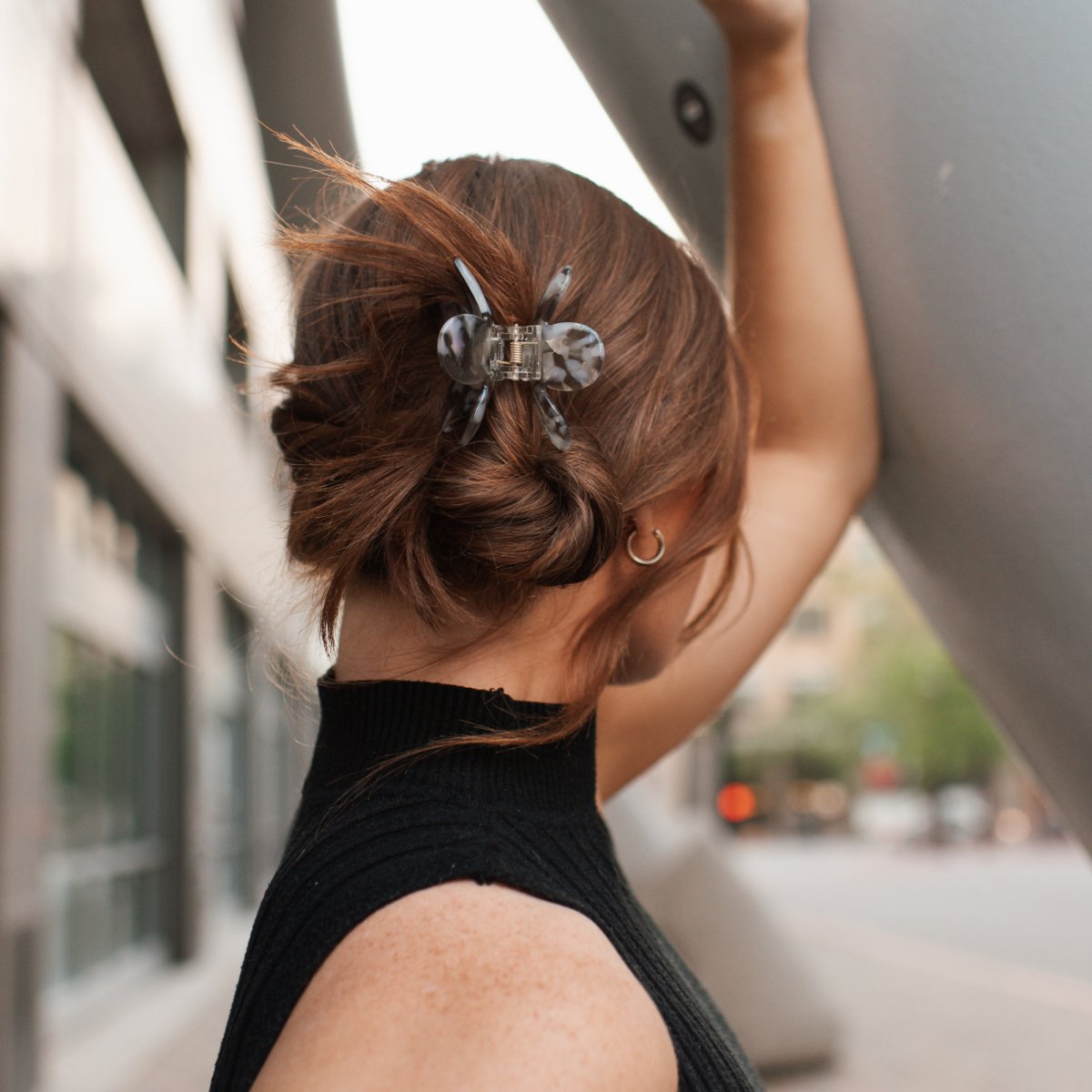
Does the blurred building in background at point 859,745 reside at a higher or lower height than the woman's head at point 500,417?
lower

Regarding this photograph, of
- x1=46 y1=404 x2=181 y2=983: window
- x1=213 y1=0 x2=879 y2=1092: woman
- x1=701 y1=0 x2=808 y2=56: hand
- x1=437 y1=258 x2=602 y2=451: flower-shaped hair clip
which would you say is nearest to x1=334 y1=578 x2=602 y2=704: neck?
x1=213 y1=0 x2=879 y2=1092: woman

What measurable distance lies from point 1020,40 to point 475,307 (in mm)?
484

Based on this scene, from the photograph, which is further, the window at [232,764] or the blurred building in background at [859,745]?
the blurred building in background at [859,745]

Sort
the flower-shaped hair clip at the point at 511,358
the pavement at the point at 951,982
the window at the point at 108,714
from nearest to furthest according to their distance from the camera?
the flower-shaped hair clip at the point at 511,358
the pavement at the point at 951,982
the window at the point at 108,714

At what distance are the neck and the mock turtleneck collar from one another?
0.01 metres

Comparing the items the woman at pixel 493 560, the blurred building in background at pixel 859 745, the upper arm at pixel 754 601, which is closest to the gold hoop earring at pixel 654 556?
the woman at pixel 493 560

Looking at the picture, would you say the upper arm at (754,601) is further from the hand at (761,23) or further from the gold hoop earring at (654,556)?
the hand at (761,23)

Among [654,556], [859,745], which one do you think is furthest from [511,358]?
[859,745]

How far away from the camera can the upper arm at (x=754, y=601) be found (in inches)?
50.4

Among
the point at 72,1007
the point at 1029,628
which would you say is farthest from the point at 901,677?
the point at 1029,628

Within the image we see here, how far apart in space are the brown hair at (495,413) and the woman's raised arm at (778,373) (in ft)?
0.58

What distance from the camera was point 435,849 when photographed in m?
0.80

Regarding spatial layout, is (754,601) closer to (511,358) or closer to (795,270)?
(795,270)

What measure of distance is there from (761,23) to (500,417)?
482 millimetres
